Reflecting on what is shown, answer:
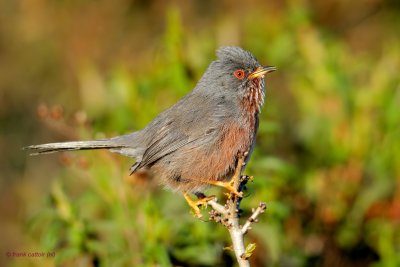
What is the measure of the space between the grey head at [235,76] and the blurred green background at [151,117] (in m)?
0.49

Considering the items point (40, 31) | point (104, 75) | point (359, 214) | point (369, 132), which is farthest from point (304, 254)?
point (40, 31)

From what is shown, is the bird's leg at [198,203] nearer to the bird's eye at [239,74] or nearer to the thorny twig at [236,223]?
the thorny twig at [236,223]

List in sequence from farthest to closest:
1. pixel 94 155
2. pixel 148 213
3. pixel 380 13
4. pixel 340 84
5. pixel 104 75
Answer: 1. pixel 380 13
2. pixel 104 75
3. pixel 340 84
4. pixel 94 155
5. pixel 148 213

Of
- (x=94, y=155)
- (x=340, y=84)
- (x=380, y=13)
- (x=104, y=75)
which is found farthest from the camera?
(x=380, y=13)

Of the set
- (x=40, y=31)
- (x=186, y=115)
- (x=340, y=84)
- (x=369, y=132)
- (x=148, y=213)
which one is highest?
(x=40, y=31)

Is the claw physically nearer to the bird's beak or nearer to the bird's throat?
the bird's throat

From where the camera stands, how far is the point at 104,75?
9.46 metres

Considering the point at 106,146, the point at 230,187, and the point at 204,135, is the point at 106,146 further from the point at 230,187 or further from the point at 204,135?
the point at 230,187

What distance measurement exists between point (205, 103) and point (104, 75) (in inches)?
180

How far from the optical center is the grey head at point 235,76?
5.12 m

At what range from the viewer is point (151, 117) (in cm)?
618

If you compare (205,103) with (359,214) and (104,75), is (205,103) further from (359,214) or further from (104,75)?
(104,75)

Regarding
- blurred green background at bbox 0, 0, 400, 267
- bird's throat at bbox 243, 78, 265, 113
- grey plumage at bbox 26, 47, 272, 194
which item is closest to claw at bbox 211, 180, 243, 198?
grey plumage at bbox 26, 47, 272, 194

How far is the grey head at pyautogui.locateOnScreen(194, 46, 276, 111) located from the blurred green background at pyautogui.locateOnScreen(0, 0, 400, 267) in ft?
1.59
